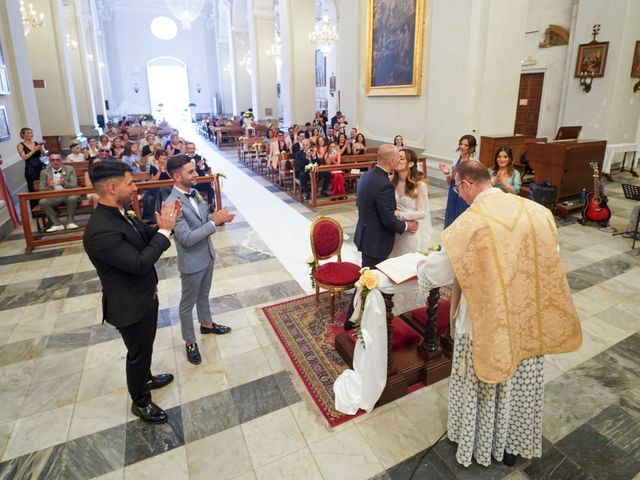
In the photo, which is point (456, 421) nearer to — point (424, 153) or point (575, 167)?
point (575, 167)

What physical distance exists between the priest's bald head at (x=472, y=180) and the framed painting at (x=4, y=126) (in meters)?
9.94

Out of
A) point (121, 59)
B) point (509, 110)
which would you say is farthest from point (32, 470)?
point (121, 59)

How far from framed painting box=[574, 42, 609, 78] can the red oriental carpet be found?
1162cm

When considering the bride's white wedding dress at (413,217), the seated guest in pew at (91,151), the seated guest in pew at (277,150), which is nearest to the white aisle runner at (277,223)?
the seated guest in pew at (277,150)

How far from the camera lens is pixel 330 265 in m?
4.46

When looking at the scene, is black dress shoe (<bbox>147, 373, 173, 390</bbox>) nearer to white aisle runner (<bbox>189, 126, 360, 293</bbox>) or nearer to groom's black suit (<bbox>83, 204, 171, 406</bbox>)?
groom's black suit (<bbox>83, 204, 171, 406</bbox>)

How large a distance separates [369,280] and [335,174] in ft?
22.1

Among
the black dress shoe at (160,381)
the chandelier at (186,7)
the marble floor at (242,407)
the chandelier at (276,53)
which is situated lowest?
the marble floor at (242,407)

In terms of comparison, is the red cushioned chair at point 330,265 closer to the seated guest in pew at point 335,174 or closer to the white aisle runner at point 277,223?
the white aisle runner at point 277,223

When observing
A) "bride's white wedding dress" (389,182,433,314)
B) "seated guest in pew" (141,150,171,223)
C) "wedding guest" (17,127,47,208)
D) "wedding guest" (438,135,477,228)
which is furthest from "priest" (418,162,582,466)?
"wedding guest" (17,127,47,208)

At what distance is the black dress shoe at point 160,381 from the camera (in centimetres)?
342

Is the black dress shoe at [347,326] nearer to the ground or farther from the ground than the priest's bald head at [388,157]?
nearer to the ground

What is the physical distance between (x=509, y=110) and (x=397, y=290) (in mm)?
8426

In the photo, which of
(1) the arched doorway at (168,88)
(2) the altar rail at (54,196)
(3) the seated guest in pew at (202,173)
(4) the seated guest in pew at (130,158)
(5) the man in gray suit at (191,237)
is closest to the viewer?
(5) the man in gray suit at (191,237)
